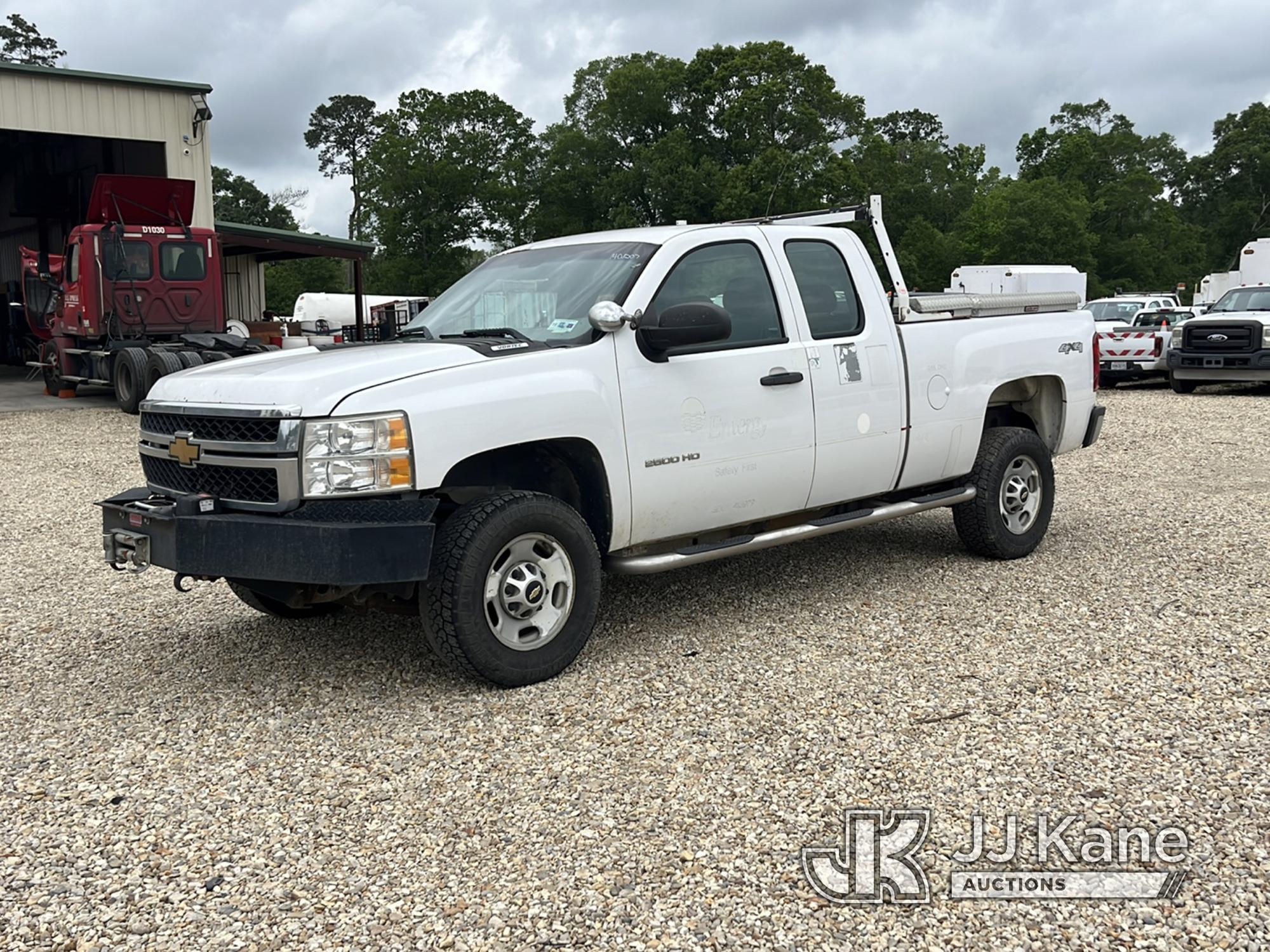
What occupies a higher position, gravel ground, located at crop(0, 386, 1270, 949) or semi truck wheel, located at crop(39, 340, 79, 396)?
semi truck wheel, located at crop(39, 340, 79, 396)

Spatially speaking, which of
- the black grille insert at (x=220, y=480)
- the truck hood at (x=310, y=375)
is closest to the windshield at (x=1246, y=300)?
the truck hood at (x=310, y=375)

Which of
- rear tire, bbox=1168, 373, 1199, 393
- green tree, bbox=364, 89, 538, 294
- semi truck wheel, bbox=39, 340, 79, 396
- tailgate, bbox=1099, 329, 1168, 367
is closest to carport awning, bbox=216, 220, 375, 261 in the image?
semi truck wheel, bbox=39, 340, 79, 396

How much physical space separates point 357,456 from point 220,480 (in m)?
0.72

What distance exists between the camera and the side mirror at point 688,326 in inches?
194

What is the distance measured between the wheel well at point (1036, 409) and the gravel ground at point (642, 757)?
2.83 feet

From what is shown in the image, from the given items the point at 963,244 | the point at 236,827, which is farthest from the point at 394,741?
the point at 963,244

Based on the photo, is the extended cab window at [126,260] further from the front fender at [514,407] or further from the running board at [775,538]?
the front fender at [514,407]

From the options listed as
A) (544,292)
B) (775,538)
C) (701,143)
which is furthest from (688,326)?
(701,143)

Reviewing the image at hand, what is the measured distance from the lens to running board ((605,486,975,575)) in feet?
16.7

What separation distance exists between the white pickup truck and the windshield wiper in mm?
18

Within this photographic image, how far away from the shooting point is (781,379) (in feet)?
18.0

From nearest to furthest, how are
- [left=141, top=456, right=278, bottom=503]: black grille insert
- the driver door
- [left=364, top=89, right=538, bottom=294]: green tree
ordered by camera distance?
1. [left=141, top=456, right=278, bottom=503]: black grille insert
2. the driver door
3. [left=364, top=89, right=538, bottom=294]: green tree

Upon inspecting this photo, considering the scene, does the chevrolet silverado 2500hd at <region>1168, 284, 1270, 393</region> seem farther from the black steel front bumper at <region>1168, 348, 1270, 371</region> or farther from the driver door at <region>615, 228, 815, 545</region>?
the driver door at <region>615, 228, 815, 545</region>

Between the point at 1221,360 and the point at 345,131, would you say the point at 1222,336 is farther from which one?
the point at 345,131
